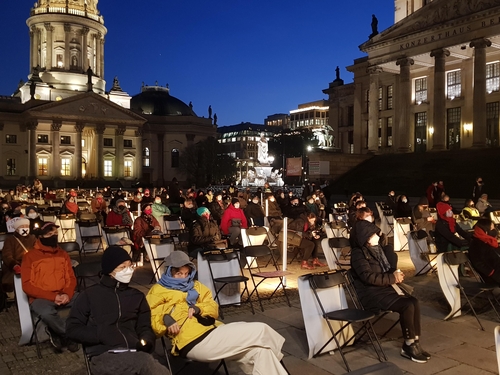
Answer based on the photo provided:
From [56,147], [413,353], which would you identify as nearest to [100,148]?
[56,147]

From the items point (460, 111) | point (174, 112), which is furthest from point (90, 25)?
point (460, 111)

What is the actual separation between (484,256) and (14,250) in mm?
7530

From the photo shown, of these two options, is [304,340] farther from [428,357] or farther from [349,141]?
[349,141]

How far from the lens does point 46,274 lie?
6.65 metres

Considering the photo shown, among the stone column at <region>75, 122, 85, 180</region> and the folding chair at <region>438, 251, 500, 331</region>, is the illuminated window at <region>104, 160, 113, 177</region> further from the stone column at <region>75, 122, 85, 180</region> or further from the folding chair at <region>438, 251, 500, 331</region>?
the folding chair at <region>438, 251, 500, 331</region>

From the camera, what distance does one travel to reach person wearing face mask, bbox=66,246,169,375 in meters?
4.25

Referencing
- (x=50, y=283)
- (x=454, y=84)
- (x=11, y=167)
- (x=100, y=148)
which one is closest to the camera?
(x=50, y=283)

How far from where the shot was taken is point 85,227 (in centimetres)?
1455

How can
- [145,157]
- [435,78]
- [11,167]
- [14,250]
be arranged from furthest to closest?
1. [145,157]
2. [11,167]
3. [435,78]
4. [14,250]

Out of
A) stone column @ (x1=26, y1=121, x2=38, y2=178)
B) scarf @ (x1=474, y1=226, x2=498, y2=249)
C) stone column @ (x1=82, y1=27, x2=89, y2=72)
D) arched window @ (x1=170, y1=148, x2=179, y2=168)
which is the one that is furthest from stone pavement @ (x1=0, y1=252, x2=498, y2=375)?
stone column @ (x1=82, y1=27, x2=89, y2=72)

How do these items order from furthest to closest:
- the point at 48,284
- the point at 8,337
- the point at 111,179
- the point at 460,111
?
1. the point at 111,179
2. the point at 460,111
3. the point at 8,337
4. the point at 48,284

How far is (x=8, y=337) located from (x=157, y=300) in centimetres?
345

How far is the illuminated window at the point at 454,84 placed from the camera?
146 ft

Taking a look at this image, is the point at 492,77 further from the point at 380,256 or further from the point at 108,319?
the point at 108,319
